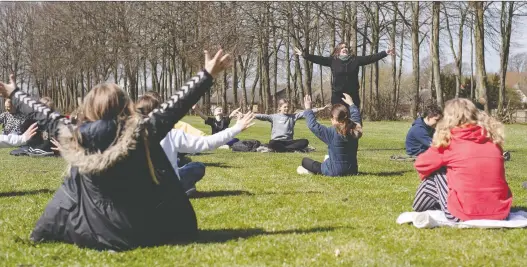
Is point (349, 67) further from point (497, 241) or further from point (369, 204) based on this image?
point (497, 241)

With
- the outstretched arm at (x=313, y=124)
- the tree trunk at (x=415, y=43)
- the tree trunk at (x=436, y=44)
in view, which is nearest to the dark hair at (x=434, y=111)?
the outstretched arm at (x=313, y=124)

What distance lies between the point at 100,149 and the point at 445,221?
11.3 feet

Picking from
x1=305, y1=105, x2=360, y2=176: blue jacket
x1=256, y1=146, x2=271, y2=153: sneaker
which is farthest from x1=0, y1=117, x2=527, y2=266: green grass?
x1=256, y1=146, x2=271, y2=153: sneaker

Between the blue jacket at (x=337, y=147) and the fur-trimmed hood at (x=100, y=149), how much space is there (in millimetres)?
5131

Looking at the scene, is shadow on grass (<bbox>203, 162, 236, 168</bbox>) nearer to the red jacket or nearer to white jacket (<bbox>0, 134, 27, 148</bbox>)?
white jacket (<bbox>0, 134, 27, 148</bbox>)

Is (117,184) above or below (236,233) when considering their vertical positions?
above

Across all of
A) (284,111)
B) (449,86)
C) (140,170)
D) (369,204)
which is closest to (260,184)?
(369,204)

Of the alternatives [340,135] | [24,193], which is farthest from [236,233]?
[340,135]

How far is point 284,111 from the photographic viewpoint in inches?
655

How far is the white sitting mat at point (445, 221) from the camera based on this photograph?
5965 mm

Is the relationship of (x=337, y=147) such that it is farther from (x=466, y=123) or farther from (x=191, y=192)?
(x=466, y=123)

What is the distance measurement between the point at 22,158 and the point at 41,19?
39.3 meters

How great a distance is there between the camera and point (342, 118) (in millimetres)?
9812

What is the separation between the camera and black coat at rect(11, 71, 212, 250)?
5.01 meters
